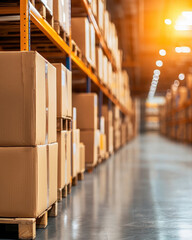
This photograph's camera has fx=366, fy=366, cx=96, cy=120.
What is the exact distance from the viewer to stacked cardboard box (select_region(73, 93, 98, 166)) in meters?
6.69

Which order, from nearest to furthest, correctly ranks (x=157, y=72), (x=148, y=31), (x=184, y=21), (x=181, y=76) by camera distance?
1. (x=184, y=21)
2. (x=148, y=31)
3. (x=157, y=72)
4. (x=181, y=76)

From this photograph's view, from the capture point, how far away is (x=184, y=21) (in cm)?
1055

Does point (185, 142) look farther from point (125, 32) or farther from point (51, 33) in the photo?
point (51, 33)

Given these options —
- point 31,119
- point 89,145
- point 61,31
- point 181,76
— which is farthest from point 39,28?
point 181,76

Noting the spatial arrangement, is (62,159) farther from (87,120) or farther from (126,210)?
(87,120)

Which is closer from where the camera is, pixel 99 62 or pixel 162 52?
pixel 99 62

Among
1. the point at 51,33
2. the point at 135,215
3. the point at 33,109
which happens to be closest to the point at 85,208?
the point at 135,215

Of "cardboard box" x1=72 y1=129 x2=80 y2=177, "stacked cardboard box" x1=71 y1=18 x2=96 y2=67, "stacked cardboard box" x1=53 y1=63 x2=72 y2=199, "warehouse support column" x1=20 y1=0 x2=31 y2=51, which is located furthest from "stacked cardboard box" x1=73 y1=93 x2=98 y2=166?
"warehouse support column" x1=20 y1=0 x2=31 y2=51

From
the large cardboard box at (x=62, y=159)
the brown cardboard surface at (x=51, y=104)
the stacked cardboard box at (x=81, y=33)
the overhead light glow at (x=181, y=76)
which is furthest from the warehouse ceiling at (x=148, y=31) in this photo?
the brown cardboard surface at (x=51, y=104)

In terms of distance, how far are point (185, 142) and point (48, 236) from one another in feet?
58.3

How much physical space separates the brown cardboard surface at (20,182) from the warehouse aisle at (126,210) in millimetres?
279

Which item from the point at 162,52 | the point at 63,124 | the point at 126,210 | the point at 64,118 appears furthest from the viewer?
the point at 162,52

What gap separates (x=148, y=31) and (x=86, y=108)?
8458mm

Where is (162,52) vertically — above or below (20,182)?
above
